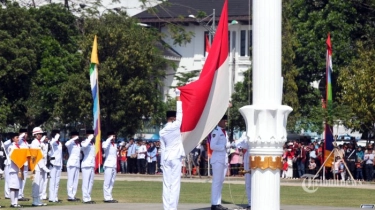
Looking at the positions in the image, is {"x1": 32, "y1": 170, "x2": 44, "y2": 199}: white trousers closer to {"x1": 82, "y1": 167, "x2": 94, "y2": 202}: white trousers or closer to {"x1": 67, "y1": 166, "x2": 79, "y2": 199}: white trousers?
{"x1": 82, "y1": 167, "x2": 94, "y2": 202}: white trousers

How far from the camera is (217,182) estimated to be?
2059 cm

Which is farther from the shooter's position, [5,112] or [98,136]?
[5,112]

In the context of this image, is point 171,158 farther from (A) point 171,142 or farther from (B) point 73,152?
(B) point 73,152

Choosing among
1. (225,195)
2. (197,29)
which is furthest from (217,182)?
(197,29)

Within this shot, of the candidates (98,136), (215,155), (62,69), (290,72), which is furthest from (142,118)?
(215,155)

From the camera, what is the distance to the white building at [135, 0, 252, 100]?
73.8 m

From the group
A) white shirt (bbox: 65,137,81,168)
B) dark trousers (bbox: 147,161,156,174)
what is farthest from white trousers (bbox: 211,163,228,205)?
dark trousers (bbox: 147,161,156,174)

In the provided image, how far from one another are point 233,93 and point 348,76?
17901 mm

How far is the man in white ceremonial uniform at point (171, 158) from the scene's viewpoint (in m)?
18.8

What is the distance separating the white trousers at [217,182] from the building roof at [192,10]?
172 ft

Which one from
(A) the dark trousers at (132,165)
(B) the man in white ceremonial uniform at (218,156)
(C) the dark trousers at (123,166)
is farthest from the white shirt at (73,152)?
(C) the dark trousers at (123,166)

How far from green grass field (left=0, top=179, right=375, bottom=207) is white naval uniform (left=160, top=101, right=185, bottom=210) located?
14.8ft

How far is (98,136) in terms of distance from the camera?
2589 cm

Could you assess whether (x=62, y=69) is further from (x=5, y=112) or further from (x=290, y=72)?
(x=290, y=72)
